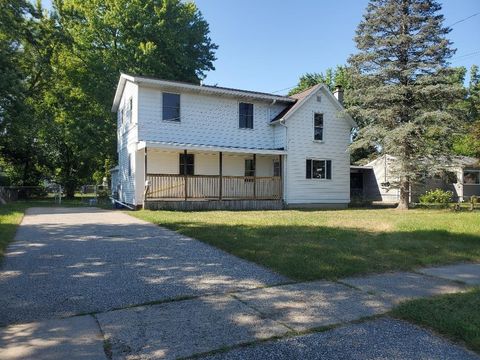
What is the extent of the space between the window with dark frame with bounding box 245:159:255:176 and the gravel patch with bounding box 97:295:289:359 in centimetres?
1763

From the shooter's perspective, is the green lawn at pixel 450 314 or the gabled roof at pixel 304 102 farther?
the gabled roof at pixel 304 102

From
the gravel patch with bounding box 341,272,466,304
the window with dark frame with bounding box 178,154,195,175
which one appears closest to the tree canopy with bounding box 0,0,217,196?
the window with dark frame with bounding box 178,154,195,175

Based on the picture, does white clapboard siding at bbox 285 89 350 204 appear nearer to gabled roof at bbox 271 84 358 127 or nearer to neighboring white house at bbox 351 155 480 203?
gabled roof at bbox 271 84 358 127

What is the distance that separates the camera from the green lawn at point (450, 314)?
390cm

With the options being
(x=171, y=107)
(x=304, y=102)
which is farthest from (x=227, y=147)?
(x=304, y=102)

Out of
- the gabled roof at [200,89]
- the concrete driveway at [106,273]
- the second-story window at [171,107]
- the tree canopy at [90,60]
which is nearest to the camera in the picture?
the concrete driveway at [106,273]

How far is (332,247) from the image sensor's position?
27.3 feet

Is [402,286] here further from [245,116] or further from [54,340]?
[245,116]

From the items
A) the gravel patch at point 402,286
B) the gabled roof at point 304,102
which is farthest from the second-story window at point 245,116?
the gravel patch at point 402,286

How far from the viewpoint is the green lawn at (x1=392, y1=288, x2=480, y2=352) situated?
12.8ft

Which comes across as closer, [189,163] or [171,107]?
[171,107]

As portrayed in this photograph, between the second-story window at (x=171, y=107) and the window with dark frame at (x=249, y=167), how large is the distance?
4.86 m

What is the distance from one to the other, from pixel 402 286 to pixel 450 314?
1.33 meters

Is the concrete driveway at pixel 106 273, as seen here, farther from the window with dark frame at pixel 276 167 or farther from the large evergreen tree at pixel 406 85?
the large evergreen tree at pixel 406 85
